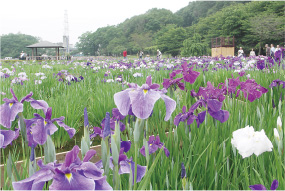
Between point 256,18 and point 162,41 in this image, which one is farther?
point 162,41

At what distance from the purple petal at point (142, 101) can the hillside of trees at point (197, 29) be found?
80.3 ft

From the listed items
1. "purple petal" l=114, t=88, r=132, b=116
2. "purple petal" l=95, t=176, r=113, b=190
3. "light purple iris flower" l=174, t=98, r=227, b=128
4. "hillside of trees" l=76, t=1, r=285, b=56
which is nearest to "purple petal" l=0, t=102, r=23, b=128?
"purple petal" l=114, t=88, r=132, b=116

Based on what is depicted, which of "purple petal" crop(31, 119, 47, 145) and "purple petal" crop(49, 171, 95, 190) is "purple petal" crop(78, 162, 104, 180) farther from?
"purple petal" crop(31, 119, 47, 145)

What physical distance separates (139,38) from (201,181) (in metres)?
65.6

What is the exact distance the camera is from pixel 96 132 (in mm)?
1306

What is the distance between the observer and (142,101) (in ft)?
2.87

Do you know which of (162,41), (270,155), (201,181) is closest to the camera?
(201,181)

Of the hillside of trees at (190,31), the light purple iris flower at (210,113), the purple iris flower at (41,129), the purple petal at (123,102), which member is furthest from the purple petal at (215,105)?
the hillside of trees at (190,31)

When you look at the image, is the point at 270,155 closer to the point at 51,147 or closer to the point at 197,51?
the point at 51,147

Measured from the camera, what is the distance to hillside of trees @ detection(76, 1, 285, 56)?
114 feet

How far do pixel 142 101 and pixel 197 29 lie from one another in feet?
183

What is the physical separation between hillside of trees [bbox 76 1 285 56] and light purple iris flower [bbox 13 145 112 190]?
976 inches

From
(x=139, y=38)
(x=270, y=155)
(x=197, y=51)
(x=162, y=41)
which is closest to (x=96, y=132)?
(x=270, y=155)

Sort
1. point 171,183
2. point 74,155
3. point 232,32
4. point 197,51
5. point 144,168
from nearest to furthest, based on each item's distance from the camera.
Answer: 1. point 74,155
2. point 144,168
3. point 171,183
4. point 197,51
5. point 232,32
